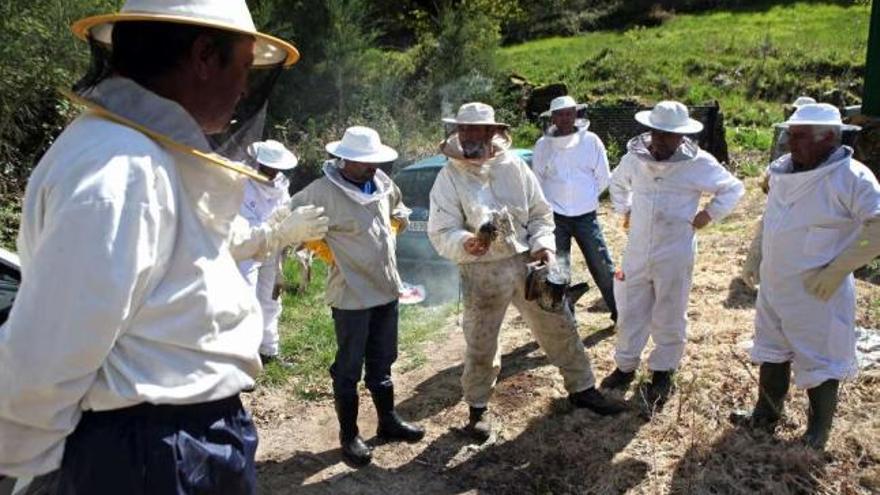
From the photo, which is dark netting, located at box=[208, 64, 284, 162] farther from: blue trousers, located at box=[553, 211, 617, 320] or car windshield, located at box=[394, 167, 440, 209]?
car windshield, located at box=[394, 167, 440, 209]

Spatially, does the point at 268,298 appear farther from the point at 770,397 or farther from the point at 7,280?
the point at 770,397

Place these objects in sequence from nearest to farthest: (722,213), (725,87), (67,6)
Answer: (722,213) → (67,6) → (725,87)

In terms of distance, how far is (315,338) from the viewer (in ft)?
21.6

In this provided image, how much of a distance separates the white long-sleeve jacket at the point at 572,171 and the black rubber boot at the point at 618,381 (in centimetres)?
Answer: 164

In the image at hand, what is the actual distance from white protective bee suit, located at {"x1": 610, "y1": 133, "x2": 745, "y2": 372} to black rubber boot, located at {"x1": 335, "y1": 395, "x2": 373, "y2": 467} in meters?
1.91

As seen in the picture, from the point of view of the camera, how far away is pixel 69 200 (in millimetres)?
1441

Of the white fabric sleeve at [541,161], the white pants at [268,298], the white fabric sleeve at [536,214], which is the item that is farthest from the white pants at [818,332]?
the white pants at [268,298]

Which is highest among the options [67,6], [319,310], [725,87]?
[67,6]

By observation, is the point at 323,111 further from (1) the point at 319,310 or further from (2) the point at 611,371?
(2) the point at 611,371

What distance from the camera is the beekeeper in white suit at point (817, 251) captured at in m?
3.81

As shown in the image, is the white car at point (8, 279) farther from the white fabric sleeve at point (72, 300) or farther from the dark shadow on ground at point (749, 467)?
the dark shadow on ground at point (749, 467)

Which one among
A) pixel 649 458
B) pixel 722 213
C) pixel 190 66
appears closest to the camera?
pixel 190 66

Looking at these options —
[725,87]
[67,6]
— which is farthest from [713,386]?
[725,87]

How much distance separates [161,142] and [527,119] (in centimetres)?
1731
